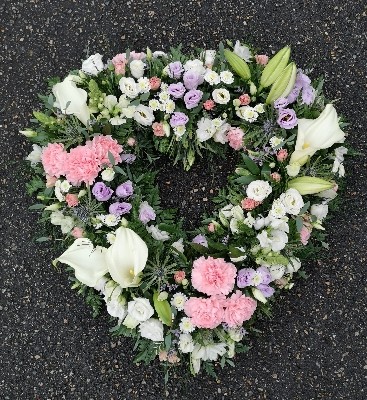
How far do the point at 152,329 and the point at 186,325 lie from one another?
0.41 ft

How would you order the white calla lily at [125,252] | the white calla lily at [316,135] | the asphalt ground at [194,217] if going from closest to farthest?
1. the white calla lily at [125,252]
2. the white calla lily at [316,135]
3. the asphalt ground at [194,217]

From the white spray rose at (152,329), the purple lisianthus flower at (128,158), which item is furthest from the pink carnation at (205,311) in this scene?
the purple lisianthus flower at (128,158)

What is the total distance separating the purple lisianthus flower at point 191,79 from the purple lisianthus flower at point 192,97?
0.03 meters

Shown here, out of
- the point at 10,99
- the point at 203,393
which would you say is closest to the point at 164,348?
the point at 203,393

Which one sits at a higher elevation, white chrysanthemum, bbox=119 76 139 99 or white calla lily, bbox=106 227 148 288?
white chrysanthemum, bbox=119 76 139 99

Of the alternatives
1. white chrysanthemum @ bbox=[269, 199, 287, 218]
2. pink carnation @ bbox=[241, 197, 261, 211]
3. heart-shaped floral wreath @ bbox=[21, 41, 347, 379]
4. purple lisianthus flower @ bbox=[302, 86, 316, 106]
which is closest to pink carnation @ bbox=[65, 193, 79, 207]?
heart-shaped floral wreath @ bbox=[21, 41, 347, 379]

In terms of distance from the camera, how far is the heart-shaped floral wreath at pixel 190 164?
7.44 feet

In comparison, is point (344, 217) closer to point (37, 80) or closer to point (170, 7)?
point (170, 7)

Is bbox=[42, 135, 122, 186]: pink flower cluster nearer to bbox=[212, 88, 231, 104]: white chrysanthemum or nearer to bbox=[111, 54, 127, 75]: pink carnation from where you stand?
bbox=[111, 54, 127, 75]: pink carnation

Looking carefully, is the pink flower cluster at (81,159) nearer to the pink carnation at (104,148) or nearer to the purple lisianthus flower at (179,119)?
the pink carnation at (104,148)

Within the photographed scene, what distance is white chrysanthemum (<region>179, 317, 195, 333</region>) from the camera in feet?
7.55

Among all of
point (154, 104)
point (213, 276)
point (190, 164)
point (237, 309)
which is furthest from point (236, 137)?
point (237, 309)

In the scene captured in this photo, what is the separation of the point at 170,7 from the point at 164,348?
1.48 metres

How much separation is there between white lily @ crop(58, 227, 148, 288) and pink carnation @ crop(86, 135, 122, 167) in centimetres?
29
